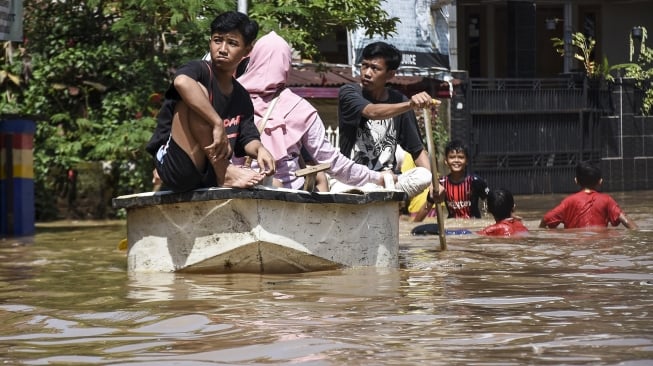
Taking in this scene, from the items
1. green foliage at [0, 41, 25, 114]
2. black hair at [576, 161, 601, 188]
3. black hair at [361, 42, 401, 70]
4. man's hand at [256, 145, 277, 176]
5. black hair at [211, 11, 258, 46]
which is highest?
green foliage at [0, 41, 25, 114]

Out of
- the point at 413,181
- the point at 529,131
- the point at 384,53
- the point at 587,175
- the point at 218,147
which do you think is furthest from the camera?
the point at 529,131

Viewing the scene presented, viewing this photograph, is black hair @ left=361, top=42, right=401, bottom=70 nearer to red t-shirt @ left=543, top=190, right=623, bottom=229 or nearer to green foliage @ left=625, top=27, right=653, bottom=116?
red t-shirt @ left=543, top=190, right=623, bottom=229

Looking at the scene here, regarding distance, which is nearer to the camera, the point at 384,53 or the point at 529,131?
the point at 384,53

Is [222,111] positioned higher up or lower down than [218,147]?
higher up

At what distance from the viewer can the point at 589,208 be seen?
40.1 ft

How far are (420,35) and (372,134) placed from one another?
13.3 metres

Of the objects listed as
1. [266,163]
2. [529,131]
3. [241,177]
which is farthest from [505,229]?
[529,131]

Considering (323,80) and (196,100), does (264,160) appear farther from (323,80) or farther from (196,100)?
(323,80)

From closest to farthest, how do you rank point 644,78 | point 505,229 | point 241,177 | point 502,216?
point 241,177, point 505,229, point 502,216, point 644,78

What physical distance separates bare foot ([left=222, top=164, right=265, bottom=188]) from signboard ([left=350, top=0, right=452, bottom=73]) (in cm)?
1424

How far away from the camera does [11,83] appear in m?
17.8

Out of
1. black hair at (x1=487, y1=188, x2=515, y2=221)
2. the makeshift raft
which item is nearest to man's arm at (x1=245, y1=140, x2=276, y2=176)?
the makeshift raft

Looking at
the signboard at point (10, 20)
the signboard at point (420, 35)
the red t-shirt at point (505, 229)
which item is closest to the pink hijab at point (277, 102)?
the red t-shirt at point (505, 229)

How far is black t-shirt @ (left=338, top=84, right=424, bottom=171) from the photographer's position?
9.68 meters
